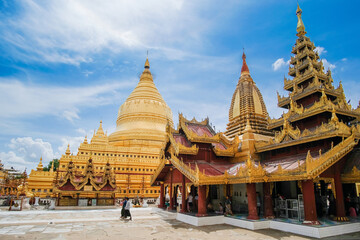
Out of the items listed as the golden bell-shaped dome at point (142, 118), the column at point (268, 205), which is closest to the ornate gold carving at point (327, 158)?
the column at point (268, 205)

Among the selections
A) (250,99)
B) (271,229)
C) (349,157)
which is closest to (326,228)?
A: (271,229)

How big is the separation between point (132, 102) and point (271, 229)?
123ft

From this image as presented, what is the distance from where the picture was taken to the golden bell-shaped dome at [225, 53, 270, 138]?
1043 inches

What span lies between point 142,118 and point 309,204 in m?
35.3

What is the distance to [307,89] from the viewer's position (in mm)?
16828

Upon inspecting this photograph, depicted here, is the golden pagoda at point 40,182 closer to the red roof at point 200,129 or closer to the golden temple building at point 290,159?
the golden temple building at point 290,159

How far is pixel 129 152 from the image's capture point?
3712 centimetres

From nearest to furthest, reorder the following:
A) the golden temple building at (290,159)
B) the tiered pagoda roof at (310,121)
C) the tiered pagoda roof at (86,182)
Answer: the golden temple building at (290,159) → the tiered pagoda roof at (310,121) → the tiered pagoda roof at (86,182)

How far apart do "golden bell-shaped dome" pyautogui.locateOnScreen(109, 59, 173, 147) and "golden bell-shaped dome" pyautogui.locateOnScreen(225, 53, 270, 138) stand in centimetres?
1531

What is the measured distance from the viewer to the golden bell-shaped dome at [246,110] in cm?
2650

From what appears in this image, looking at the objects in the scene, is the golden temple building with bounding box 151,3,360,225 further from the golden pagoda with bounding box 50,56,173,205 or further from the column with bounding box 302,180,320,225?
the golden pagoda with bounding box 50,56,173,205

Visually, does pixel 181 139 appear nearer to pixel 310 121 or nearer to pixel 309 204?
pixel 310 121

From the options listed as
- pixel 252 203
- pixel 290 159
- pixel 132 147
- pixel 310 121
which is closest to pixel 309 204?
pixel 252 203

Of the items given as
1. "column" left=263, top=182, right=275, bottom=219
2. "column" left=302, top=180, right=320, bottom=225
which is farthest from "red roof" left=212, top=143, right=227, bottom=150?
"column" left=302, top=180, right=320, bottom=225
